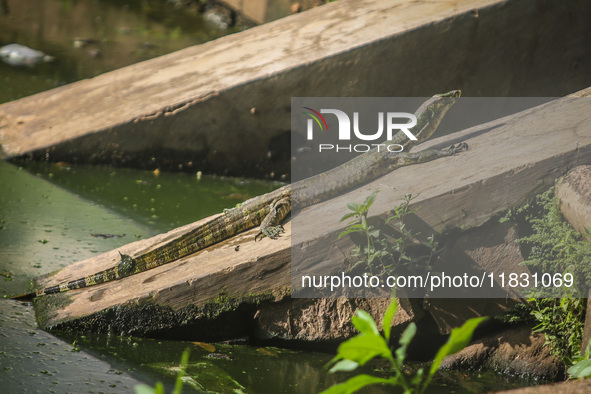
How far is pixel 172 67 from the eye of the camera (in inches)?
228

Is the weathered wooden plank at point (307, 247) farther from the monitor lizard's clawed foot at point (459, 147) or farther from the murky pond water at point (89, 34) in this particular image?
the murky pond water at point (89, 34)

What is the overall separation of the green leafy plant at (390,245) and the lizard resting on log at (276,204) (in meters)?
0.47

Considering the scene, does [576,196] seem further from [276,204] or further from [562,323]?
[276,204]

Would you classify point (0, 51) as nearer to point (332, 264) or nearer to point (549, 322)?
point (332, 264)

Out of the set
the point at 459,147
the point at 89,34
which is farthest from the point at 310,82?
the point at 89,34

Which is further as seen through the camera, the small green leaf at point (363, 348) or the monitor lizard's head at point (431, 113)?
the monitor lizard's head at point (431, 113)

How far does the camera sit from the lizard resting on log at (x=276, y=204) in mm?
3395

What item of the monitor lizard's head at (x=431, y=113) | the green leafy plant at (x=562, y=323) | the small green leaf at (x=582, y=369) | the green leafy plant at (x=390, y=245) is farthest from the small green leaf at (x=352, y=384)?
the monitor lizard's head at (x=431, y=113)

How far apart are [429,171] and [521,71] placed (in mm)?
2229

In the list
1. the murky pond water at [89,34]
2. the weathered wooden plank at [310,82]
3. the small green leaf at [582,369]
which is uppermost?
the murky pond water at [89,34]

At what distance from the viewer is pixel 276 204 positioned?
3.52 meters

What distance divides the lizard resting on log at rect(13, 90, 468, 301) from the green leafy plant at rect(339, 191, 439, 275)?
0.47m

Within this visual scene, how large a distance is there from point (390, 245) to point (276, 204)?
0.73 metres

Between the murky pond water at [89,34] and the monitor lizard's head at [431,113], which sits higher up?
the murky pond water at [89,34]
